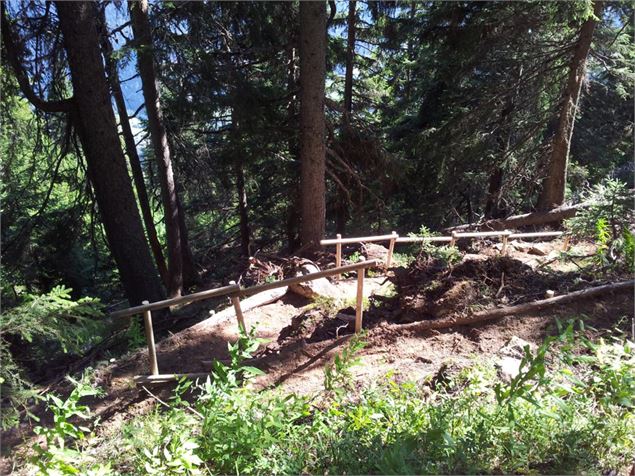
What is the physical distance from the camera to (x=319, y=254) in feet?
33.7

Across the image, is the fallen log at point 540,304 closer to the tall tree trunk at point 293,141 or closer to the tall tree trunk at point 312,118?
the tall tree trunk at point 312,118

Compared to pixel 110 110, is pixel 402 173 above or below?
below

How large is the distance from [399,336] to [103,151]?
5.97m

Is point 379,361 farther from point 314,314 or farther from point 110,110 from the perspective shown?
point 110,110

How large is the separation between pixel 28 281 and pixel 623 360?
479 inches

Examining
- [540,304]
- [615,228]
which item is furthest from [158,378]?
[615,228]

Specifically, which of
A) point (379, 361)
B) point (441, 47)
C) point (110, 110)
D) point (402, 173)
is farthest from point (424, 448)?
point (441, 47)

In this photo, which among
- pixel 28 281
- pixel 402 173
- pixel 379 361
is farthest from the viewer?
pixel 402 173

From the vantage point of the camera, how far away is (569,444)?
3.09m

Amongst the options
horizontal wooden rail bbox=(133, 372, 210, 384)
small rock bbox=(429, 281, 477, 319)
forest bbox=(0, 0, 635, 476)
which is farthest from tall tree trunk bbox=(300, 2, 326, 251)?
horizontal wooden rail bbox=(133, 372, 210, 384)

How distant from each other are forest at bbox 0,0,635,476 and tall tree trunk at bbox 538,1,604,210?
71 mm

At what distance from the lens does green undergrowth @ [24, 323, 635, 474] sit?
3082mm

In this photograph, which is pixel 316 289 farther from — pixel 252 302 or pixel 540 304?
pixel 540 304

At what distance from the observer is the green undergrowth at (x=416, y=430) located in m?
3.08
